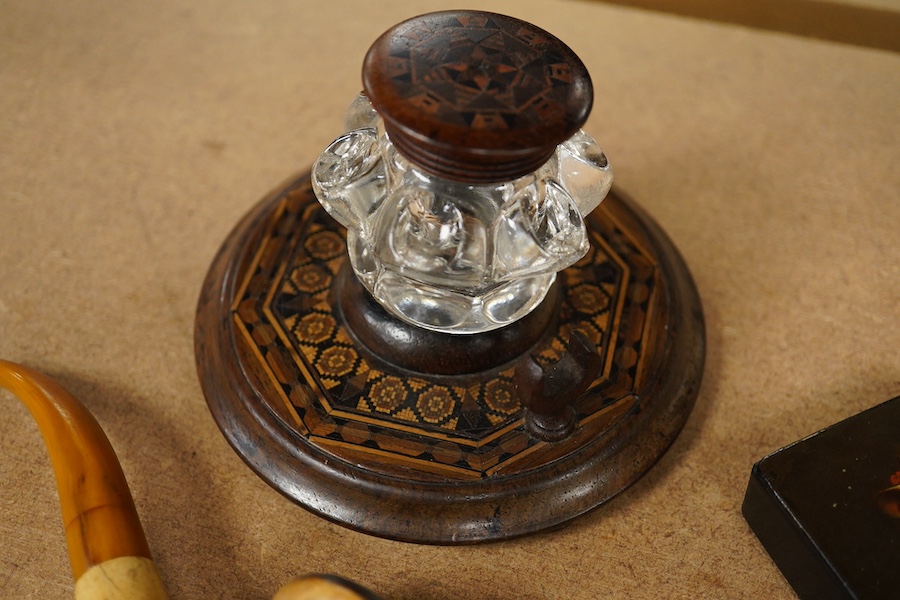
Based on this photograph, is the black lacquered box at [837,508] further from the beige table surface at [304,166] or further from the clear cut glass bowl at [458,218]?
the clear cut glass bowl at [458,218]

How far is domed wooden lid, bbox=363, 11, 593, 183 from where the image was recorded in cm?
61

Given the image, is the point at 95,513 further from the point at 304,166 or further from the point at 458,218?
the point at 304,166

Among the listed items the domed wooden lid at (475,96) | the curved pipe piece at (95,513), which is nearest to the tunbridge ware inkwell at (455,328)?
the domed wooden lid at (475,96)

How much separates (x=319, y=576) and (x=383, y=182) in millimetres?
315

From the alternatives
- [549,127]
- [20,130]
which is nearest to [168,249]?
[20,130]

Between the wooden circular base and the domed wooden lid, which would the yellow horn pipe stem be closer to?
the wooden circular base

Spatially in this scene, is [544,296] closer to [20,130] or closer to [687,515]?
[687,515]

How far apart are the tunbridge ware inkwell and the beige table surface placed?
2.1 inches

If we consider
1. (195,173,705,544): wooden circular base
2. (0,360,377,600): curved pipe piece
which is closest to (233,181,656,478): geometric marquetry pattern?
(195,173,705,544): wooden circular base

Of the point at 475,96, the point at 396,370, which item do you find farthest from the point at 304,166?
the point at 475,96

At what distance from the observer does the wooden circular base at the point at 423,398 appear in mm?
727

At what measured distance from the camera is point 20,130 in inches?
43.8

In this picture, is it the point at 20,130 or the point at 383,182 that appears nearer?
the point at 383,182

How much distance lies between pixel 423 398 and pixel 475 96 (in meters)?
0.28
